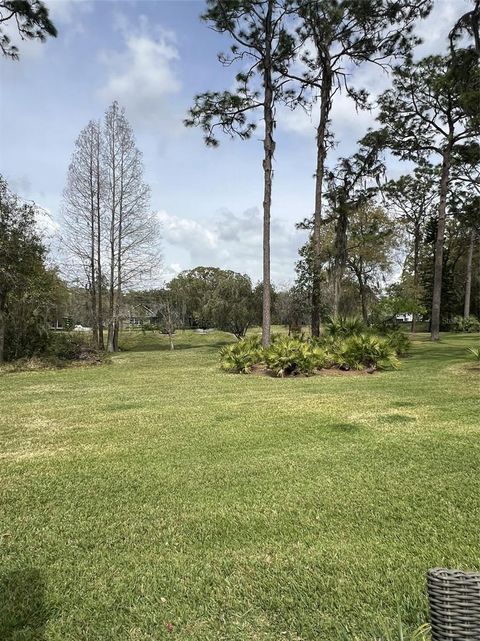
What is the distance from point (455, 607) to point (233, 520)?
1898mm

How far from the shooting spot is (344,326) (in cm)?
1374

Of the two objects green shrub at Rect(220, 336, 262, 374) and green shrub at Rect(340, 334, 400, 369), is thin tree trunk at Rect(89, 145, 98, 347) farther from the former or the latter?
green shrub at Rect(340, 334, 400, 369)

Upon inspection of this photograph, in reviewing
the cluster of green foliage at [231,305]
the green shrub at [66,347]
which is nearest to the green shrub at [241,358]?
the green shrub at [66,347]

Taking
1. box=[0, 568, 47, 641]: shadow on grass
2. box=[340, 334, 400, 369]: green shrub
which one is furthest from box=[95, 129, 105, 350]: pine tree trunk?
box=[0, 568, 47, 641]: shadow on grass

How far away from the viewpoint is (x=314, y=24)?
14305mm

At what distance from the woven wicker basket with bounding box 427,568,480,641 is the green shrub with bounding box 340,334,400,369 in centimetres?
958

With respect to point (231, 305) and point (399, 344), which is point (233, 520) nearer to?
point (399, 344)

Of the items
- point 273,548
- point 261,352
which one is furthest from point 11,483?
point 261,352

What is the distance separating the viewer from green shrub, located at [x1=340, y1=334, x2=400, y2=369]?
10633 mm

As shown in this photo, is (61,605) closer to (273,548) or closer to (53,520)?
(53,520)

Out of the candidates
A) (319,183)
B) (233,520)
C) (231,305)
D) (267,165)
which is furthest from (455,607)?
(231,305)

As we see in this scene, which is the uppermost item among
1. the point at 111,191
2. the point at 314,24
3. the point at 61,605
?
the point at 314,24

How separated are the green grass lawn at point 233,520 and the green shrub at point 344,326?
7.47m

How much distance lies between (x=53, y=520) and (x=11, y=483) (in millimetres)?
966
